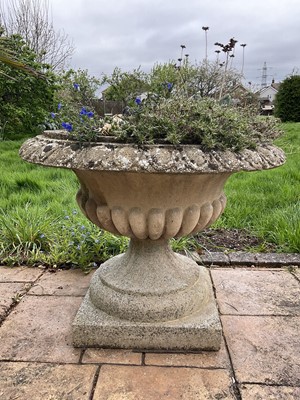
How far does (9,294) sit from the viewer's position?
2.19 m

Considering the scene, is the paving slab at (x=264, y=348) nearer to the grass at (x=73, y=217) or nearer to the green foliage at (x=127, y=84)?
the grass at (x=73, y=217)

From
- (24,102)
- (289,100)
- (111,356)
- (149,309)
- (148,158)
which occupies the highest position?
(289,100)

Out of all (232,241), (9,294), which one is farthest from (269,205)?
(9,294)

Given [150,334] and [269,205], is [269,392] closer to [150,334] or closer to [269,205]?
[150,334]

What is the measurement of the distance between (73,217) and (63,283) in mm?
854

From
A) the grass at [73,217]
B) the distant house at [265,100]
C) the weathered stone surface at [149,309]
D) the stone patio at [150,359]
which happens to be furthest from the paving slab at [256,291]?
the distant house at [265,100]

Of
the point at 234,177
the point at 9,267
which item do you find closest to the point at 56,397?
the point at 9,267

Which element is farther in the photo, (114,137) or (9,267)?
(9,267)

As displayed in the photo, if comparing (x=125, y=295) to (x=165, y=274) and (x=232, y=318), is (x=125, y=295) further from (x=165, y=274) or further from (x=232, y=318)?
(x=232, y=318)

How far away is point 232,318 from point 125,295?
573 mm

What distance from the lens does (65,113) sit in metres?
1.58

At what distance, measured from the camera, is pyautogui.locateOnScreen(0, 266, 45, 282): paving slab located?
239cm

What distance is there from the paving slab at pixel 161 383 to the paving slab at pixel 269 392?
64mm

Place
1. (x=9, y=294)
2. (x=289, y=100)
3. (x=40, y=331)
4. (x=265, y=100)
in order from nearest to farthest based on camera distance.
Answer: (x=40, y=331), (x=9, y=294), (x=265, y=100), (x=289, y=100)
